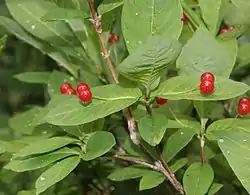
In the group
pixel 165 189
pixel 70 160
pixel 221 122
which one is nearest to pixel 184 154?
pixel 165 189

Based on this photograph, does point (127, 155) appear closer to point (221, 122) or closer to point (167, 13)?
point (221, 122)

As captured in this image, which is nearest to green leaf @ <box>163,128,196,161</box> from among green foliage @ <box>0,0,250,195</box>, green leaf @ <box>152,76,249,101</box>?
green foliage @ <box>0,0,250,195</box>

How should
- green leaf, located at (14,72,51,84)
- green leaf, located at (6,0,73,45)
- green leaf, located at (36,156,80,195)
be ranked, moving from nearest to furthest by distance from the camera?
green leaf, located at (36,156,80,195) < green leaf, located at (6,0,73,45) < green leaf, located at (14,72,51,84)

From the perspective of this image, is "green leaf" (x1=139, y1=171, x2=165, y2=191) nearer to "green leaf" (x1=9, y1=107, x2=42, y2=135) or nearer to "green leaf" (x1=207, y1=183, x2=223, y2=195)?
"green leaf" (x1=207, y1=183, x2=223, y2=195)

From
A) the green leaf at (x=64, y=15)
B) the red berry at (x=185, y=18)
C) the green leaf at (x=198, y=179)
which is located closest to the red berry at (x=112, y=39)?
the red berry at (x=185, y=18)

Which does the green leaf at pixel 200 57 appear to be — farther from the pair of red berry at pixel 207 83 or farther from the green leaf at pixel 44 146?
the green leaf at pixel 44 146
